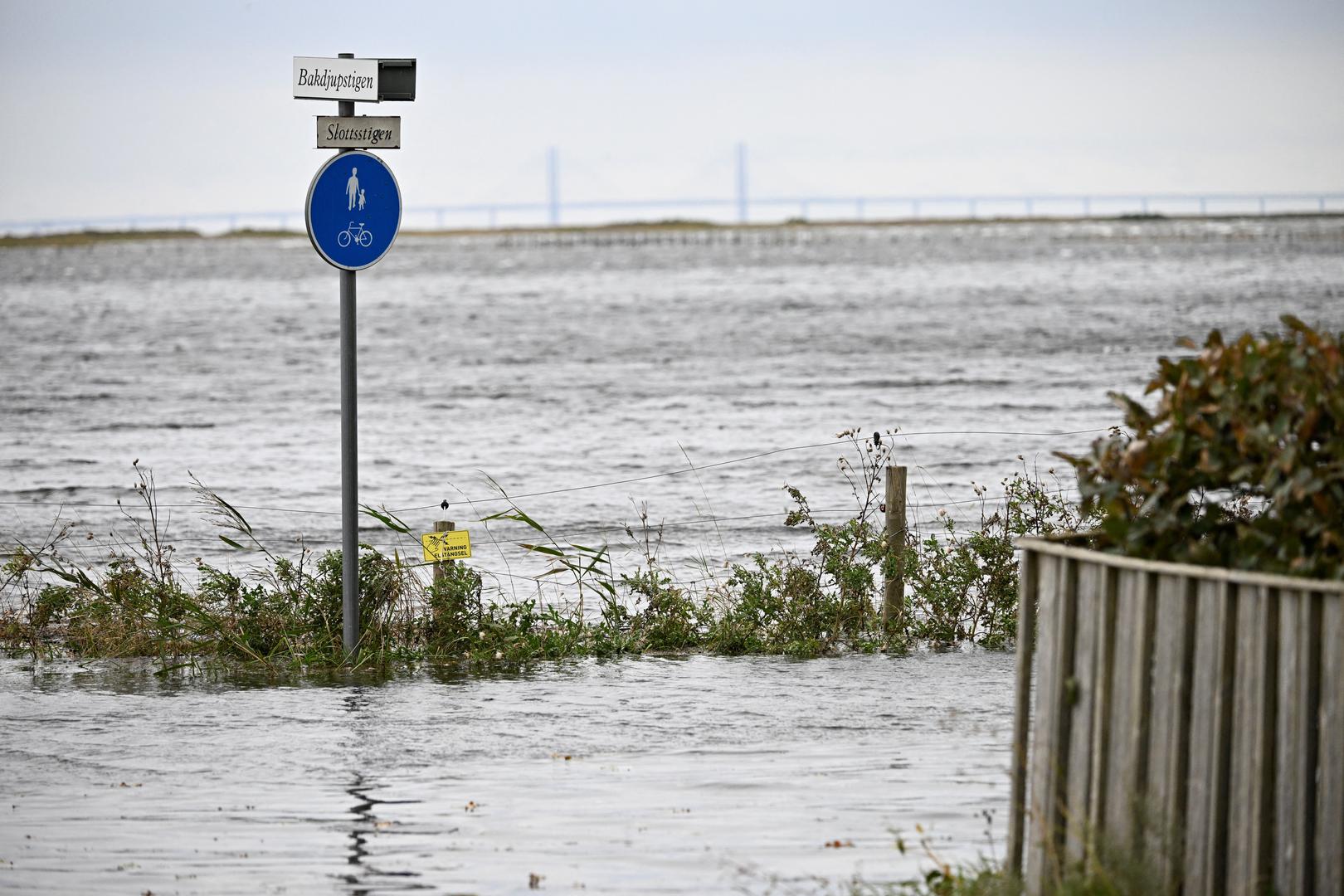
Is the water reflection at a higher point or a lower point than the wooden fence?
lower

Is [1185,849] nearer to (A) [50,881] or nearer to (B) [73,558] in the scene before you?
(A) [50,881]

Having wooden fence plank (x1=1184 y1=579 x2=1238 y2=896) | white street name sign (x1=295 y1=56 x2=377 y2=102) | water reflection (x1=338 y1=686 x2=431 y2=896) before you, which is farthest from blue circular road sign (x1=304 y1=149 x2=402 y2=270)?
wooden fence plank (x1=1184 y1=579 x2=1238 y2=896)

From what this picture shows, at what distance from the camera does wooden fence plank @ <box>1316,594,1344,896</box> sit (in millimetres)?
3965

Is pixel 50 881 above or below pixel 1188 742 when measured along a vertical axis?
below

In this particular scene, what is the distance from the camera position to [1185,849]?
14.2 ft

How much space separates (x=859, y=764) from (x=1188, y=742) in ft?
9.47

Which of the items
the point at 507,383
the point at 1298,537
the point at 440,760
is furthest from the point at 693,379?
the point at 1298,537

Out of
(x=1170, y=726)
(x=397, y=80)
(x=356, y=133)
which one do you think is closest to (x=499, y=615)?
(x=356, y=133)

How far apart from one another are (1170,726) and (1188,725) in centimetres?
5

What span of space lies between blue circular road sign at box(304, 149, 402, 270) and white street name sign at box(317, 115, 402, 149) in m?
0.07

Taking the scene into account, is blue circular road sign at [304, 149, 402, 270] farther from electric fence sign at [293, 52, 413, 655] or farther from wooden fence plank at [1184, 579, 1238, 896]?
wooden fence plank at [1184, 579, 1238, 896]

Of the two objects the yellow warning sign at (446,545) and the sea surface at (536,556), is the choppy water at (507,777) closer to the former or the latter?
the sea surface at (536,556)

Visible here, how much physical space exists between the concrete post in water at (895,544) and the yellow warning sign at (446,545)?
273 cm

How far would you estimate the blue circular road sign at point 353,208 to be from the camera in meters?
9.05
